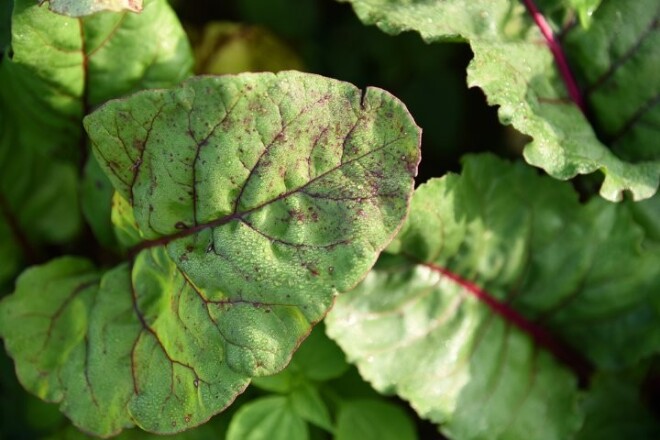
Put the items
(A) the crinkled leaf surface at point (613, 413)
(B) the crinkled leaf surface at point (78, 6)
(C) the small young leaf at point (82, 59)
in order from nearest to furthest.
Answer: (B) the crinkled leaf surface at point (78, 6) → (C) the small young leaf at point (82, 59) → (A) the crinkled leaf surface at point (613, 413)

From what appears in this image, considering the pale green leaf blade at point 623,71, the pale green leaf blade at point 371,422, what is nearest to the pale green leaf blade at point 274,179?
the pale green leaf blade at point 371,422

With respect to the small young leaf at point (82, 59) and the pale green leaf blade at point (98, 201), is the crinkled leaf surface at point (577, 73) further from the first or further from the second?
the pale green leaf blade at point (98, 201)

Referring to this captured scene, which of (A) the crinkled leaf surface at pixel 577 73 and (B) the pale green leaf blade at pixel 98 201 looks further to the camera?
(B) the pale green leaf blade at pixel 98 201

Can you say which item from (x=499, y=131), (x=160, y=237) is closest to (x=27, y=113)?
(x=160, y=237)

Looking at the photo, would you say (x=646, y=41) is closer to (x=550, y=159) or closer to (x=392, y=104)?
(x=550, y=159)

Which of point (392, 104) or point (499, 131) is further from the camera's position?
point (499, 131)

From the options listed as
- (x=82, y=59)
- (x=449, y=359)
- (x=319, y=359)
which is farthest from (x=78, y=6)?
(x=449, y=359)

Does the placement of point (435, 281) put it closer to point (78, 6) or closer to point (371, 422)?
point (371, 422)
